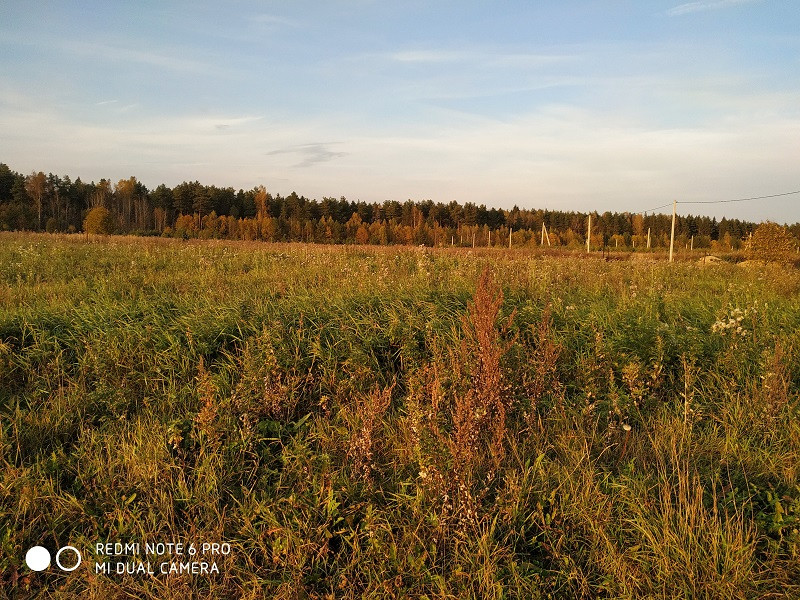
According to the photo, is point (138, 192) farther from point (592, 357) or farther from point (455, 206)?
point (592, 357)

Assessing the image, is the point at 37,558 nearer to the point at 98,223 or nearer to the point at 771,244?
the point at 771,244

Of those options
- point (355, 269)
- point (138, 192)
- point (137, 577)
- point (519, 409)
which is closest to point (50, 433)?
point (137, 577)

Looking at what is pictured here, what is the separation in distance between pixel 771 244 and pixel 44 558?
28944 millimetres

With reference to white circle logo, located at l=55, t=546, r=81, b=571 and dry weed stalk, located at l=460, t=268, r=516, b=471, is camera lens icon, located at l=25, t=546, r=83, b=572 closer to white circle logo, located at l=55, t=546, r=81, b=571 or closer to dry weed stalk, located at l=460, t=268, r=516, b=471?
white circle logo, located at l=55, t=546, r=81, b=571

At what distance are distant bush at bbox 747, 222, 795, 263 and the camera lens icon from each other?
28.0 meters

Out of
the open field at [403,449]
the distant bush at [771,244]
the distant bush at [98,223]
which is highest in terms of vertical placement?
the distant bush at [98,223]

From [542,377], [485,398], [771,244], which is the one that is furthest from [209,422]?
[771,244]

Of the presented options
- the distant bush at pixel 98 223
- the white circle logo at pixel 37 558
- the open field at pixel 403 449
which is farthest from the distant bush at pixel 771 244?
the distant bush at pixel 98 223

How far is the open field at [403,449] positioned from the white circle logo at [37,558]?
4 centimetres

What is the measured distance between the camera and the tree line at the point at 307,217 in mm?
63062

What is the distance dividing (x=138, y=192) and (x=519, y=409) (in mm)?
101159

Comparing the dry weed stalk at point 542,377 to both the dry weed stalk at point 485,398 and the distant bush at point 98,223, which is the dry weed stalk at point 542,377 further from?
the distant bush at point 98,223

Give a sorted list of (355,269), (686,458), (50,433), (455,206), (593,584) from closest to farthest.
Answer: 1. (593,584)
2. (686,458)
3. (50,433)
4. (355,269)
5. (455,206)

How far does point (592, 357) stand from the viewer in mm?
4488
